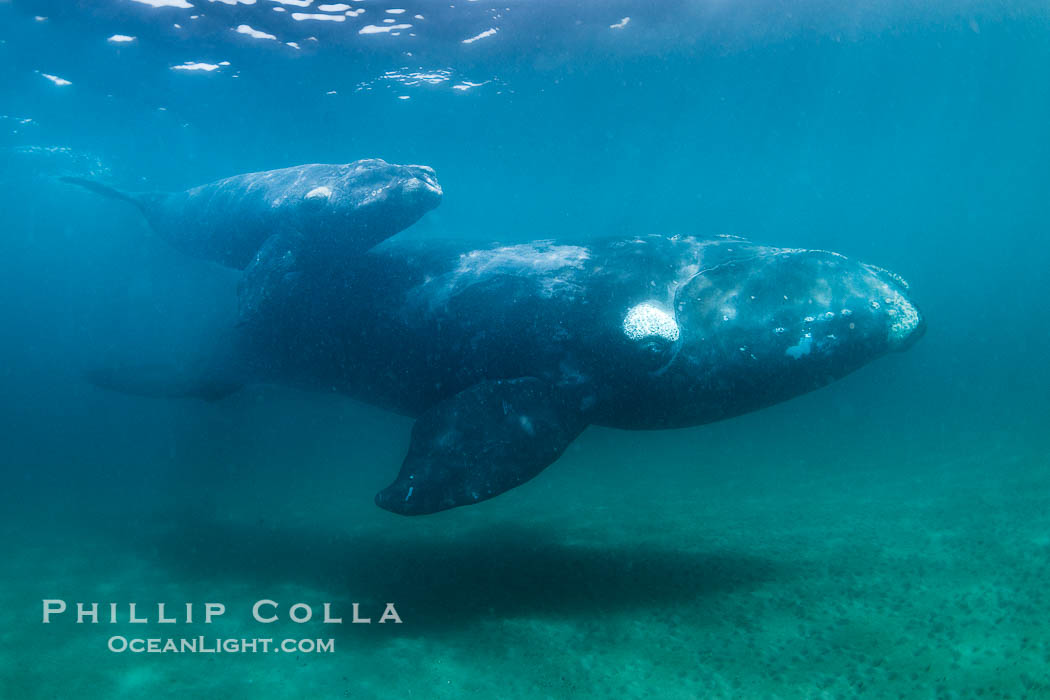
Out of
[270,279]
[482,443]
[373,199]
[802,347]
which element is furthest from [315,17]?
[802,347]

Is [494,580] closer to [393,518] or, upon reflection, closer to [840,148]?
[393,518]

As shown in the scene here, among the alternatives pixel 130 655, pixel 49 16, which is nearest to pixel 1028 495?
pixel 130 655

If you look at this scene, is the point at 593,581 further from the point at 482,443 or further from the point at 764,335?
the point at 764,335

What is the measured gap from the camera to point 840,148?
56000mm

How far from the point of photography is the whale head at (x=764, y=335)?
7043 mm

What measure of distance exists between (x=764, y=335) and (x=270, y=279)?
7.31 metres

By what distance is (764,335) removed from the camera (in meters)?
7.07

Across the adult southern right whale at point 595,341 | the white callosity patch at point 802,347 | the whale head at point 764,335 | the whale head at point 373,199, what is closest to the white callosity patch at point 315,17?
the whale head at point 373,199

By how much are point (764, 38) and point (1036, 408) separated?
61.9 ft

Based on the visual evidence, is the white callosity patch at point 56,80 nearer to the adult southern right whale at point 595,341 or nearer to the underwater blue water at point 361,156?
the underwater blue water at point 361,156

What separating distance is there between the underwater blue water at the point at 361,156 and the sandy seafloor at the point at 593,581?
124mm

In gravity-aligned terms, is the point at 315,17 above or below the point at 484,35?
below

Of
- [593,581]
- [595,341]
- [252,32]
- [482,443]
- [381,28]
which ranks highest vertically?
[381,28]

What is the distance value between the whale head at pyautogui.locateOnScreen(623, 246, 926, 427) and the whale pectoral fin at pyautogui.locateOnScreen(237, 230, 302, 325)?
5436 mm
